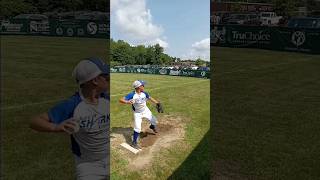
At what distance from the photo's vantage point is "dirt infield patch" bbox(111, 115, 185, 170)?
4.83 metres

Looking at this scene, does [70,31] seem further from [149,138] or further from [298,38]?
[298,38]

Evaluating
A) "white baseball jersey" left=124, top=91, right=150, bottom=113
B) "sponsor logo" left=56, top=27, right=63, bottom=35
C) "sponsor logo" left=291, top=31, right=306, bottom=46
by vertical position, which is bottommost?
"white baseball jersey" left=124, top=91, right=150, bottom=113

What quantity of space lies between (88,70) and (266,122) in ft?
22.2

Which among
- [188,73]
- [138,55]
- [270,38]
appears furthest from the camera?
[270,38]

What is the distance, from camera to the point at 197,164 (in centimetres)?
515

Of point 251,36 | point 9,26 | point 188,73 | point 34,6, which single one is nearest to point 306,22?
point 251,36

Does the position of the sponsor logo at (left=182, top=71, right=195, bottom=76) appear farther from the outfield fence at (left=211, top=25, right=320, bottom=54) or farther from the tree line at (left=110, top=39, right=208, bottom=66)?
the outfield fence at (left=211, top=25, right=320, bottom=54)

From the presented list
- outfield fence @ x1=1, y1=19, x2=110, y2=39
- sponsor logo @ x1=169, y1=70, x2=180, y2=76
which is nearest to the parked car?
outfield fence @ x1=1, y1=19, x2=110, y2=39

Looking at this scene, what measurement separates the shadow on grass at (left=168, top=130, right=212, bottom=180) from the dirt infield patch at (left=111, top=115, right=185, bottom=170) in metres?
0.31

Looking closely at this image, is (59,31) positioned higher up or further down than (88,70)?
higher up

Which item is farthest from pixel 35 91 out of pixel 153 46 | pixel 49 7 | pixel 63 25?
pixel 153 46

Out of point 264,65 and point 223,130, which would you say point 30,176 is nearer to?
point 223,130

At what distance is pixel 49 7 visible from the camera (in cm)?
790

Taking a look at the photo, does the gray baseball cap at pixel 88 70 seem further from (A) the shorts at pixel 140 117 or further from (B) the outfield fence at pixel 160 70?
(A) the shorts at pixel 140 117
